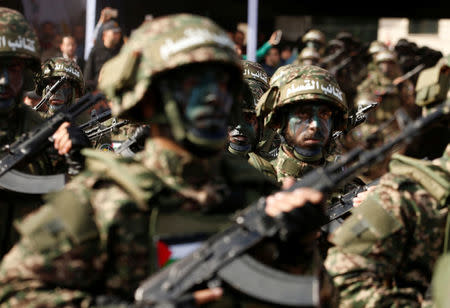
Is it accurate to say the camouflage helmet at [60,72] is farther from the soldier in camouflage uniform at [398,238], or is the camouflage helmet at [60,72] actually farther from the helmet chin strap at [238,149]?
the soldier in camouflage uniform at [398,238]

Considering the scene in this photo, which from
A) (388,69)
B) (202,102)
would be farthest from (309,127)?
(388,69)

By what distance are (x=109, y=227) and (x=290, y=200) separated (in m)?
0.84

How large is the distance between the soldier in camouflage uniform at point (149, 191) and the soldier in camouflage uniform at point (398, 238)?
841 millimetres

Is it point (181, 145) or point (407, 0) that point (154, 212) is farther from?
point (407, 0)

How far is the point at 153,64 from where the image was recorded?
3.52 metres

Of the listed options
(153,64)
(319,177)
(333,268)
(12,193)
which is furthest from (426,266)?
(12,193)

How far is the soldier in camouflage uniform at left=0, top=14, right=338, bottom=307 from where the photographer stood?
129 inches

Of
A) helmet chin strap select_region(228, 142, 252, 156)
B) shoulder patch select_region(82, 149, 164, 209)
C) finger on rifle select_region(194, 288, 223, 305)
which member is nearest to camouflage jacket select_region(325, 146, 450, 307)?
finger on rifle select_region(194, 288, 223, 305)

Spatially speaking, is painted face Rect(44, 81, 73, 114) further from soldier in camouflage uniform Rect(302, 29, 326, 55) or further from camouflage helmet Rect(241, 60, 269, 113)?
soldier in camouflage uniform Rect(302, 29, 326, 55)

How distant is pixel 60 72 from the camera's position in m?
9.54

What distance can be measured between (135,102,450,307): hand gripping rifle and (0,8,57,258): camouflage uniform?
7.57 ft

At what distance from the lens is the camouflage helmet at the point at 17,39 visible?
5357mm

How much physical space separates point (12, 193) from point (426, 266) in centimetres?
294

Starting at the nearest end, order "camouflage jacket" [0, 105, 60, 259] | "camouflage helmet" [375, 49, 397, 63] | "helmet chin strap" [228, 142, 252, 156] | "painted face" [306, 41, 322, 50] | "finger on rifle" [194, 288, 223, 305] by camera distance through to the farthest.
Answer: "finger on rifle" [194, 288, 223, 305] → "camouflage jacket" [0, 105, 60, 259] → "helmet chin strap" [228, 142, 252, 156] → "painted face" [306, 41, 322, 50] → "camouflage helmet" [375, 49, 397, 63]
